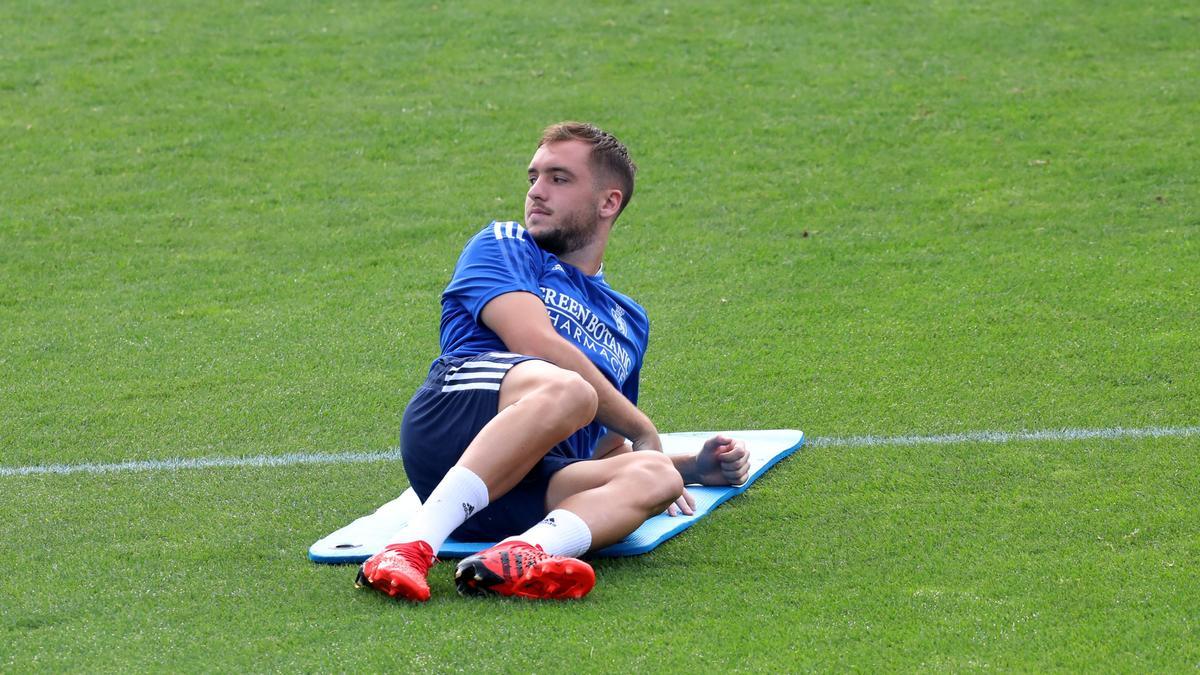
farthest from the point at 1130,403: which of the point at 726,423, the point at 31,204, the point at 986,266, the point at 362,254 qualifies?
the point at 31,204

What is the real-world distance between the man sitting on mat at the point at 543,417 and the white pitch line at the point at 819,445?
2.69 ft

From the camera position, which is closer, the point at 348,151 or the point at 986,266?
the point at 986,266

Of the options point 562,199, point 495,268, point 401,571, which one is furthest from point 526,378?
point 562,199

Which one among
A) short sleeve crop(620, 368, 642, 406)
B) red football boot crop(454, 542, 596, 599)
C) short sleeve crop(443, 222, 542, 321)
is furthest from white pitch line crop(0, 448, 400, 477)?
red football boot crop(454, 542, 596, 599)

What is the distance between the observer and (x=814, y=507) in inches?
180

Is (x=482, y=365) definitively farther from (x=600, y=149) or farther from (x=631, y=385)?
(x=600, y=149)

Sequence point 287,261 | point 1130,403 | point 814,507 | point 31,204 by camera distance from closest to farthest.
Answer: point 814,507 → point 1130,403 → point 287,261 → point 31,204

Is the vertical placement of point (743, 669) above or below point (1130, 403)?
above

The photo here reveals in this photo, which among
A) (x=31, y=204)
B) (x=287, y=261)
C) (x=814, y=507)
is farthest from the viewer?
(x=31, y=204)

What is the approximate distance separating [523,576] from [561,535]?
24 cm

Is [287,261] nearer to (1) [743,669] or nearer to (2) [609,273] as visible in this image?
(2) [609,273]

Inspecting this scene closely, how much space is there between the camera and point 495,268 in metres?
4.30

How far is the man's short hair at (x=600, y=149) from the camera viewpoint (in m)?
4.65

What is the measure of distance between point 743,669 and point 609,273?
15.4 ft
